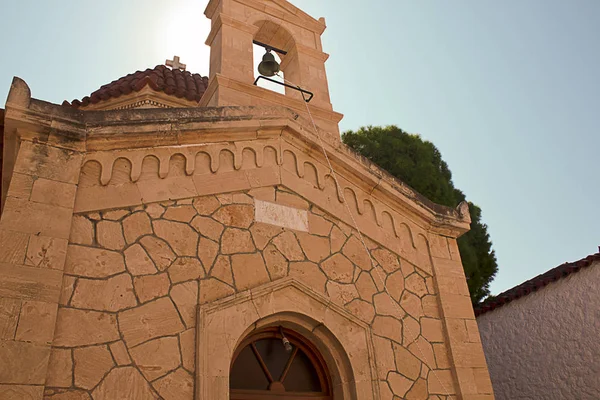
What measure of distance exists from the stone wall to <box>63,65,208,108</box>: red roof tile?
5184mm

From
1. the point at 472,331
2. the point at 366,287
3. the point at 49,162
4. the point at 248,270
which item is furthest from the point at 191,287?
the point at 472,331

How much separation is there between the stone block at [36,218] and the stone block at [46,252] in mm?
52

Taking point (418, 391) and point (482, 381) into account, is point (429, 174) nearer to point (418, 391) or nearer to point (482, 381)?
point (482, 381)

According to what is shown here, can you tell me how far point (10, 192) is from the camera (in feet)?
13.1

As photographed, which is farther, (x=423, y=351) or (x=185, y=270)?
(x=423, y=351)

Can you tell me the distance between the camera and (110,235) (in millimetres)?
4324

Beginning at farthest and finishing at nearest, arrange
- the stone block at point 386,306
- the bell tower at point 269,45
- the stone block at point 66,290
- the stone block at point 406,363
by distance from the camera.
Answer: the bell tower at point 269,45 < the stone block at point 386,306 < the stone block at point 406,363 < the stone block at point 66,290

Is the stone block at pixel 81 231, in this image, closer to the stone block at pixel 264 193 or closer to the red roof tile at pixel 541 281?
the stone block at pixel 264 193

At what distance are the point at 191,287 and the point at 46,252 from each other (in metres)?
1.18

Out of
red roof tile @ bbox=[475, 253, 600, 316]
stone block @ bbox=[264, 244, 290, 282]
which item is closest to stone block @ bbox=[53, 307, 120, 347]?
stone block @ bbox=[264, 244, 290, 282]

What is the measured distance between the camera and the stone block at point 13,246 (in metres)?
3.74

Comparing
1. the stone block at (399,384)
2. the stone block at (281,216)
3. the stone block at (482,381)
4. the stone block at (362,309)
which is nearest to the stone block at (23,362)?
the stone block at (281,216)

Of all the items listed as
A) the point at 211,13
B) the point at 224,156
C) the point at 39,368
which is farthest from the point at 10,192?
the point at 211,13

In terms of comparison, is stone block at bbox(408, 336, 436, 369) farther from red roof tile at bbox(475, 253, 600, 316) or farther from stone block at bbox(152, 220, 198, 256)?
red roof tile at bbox(475, 253, 600, 316)
